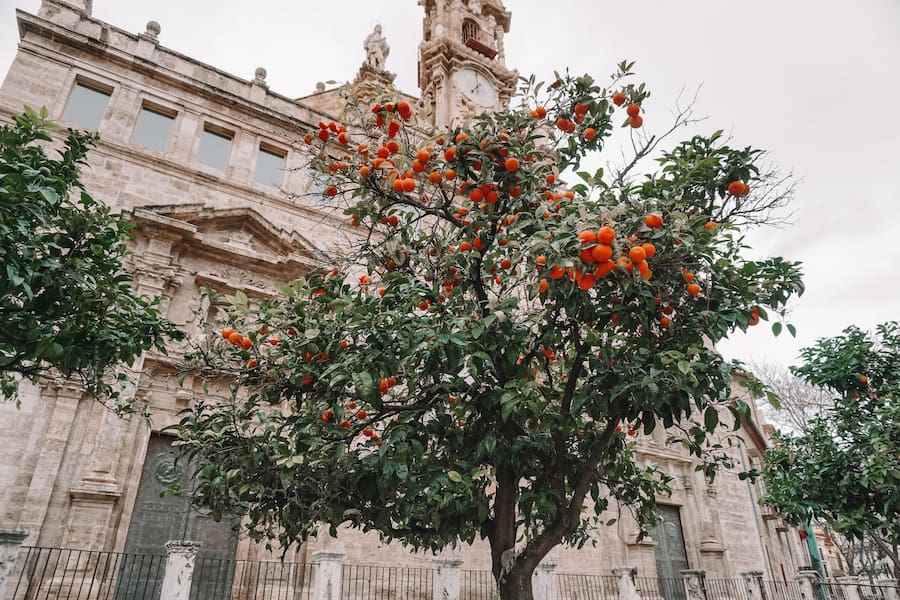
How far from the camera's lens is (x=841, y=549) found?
23406 mm

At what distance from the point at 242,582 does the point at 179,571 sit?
3174mm

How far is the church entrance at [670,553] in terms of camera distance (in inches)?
571

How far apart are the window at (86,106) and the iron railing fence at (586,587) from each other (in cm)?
1456

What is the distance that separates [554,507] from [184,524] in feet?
26.7

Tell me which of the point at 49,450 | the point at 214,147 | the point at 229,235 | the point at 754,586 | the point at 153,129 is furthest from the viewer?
the point at 214,147

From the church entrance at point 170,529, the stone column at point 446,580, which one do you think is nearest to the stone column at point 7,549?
the church entrance at point 170,529

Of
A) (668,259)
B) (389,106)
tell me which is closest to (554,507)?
(668,259)

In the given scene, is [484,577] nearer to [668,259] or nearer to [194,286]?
[194,286]

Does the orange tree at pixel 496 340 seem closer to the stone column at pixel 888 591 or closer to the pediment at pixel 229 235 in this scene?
the pediment at pixel 229 235

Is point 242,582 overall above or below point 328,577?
below

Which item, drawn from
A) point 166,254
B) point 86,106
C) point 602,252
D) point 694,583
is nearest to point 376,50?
point 86,106

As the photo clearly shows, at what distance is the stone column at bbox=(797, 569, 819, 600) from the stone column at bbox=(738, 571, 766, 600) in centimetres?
120

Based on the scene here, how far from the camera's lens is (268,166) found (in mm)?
13883

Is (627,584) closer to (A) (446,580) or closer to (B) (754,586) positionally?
(B) (754,586)
